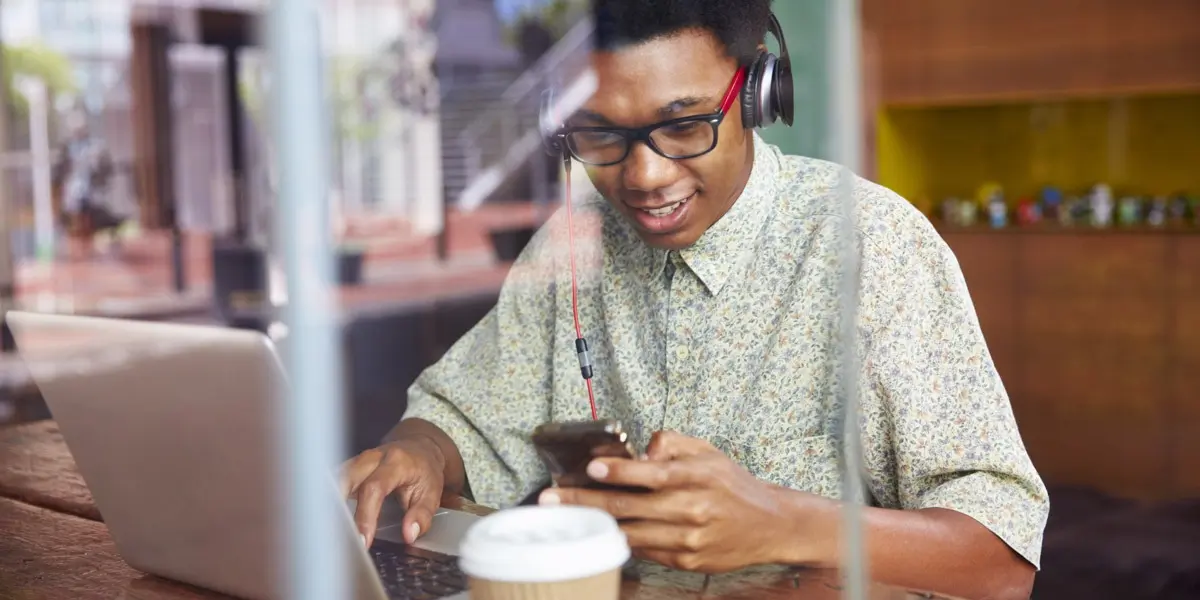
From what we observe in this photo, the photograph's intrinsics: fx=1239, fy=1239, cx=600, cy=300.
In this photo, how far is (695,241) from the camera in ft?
4.41

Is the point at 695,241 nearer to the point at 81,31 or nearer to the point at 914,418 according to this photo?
the point at 914,418

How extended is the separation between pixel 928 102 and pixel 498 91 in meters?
3.65

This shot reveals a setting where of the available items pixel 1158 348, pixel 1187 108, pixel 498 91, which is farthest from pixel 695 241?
pixel 498 91

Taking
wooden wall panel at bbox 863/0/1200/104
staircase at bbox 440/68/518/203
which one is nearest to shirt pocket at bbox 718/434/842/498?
wooden wall panel at bbox 863/0/1200/104

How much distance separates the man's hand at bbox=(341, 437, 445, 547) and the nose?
0.36 m

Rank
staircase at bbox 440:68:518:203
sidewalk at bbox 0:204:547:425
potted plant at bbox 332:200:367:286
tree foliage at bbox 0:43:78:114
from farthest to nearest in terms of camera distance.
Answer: staircase at bbox 440:68:518:203 → tree foliage at bbox 0:43:78:114 → sidewalk at bbox 0:204:547:425 → potted plant at bbox 332:200:367:286

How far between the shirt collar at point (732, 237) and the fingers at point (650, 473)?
0.41m

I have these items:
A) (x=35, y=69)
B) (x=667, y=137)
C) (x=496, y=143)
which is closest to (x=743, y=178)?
(x=667, y=137)

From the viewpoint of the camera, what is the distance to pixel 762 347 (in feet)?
4.25

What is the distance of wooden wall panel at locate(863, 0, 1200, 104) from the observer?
3521 mm

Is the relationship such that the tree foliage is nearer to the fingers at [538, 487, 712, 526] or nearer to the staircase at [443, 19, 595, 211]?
the staircase at [443, 19, 595, 211]

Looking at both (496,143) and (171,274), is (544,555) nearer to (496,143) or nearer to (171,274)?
(496,143)

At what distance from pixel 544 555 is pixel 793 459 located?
0.56 meters

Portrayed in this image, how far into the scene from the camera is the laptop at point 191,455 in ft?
2.58
